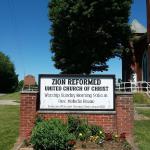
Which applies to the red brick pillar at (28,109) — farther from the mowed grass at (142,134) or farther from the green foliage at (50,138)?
the mowed grass at (142,134)

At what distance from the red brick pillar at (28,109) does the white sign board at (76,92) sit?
25 cm

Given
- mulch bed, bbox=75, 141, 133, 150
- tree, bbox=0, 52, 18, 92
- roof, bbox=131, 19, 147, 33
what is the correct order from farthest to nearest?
1. tree, bbox=0, 52, 18, 92
2. roof, bbox=131, 19, 147, 33
3. mulch bed, bbox=75, 141, 133, 150

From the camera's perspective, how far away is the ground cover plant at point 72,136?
954cm

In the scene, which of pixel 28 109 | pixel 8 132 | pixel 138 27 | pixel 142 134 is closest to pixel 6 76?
pixel 138 27

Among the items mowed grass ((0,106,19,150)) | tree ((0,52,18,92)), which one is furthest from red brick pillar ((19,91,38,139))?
tree ((0,52,18,92))

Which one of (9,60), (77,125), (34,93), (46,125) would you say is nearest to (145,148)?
(77,125)

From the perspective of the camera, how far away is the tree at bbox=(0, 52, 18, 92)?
9846 centimetres

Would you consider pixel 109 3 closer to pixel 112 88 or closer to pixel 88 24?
pixel 88 24

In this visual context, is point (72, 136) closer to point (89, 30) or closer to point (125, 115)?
point (125, 115)

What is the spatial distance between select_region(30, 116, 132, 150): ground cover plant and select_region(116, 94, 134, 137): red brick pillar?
1.25ft

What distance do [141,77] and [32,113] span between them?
1307 inches

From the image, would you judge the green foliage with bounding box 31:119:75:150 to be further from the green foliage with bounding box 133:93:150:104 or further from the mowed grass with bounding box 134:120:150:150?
the green foliage with bounding box 133:93:150:104

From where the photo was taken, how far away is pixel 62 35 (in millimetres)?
42125

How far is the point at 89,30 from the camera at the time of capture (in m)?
40.6
